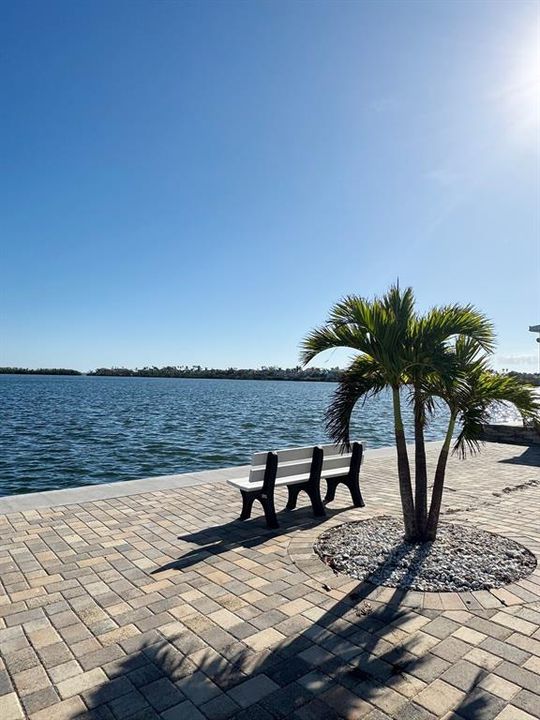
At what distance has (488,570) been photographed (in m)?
4.54

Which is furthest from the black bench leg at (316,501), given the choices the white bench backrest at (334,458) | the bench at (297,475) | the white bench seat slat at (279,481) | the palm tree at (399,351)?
the palm tree at (399,351)

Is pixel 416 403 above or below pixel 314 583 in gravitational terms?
above

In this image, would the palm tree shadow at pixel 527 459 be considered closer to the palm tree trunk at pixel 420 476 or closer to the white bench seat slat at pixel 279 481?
the white bench seat slat at pixel 279 481

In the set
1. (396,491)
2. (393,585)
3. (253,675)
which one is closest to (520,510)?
(396,491)

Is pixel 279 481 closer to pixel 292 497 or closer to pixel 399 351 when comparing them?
pixel 292 497

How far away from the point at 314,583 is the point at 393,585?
2.28 ft

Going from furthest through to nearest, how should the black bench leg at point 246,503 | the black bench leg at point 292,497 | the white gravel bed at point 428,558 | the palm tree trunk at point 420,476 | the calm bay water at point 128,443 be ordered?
the calm bay water at point 128,443, the black bench leg at point 292,497, the black bench leg at point 246,503, the palm tree trunk at point 420,476, the white gravel bed at point 428,558

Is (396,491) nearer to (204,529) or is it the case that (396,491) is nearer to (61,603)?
(204,529)

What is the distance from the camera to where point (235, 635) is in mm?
3416

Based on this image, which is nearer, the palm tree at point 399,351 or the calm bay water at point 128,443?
the palm tree at point 399,351

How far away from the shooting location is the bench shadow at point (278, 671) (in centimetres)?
267

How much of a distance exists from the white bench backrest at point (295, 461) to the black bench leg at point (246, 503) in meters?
0.18

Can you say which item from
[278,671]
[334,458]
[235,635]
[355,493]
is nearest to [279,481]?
[334,458]

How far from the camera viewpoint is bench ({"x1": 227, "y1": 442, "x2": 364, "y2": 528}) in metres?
6.05
